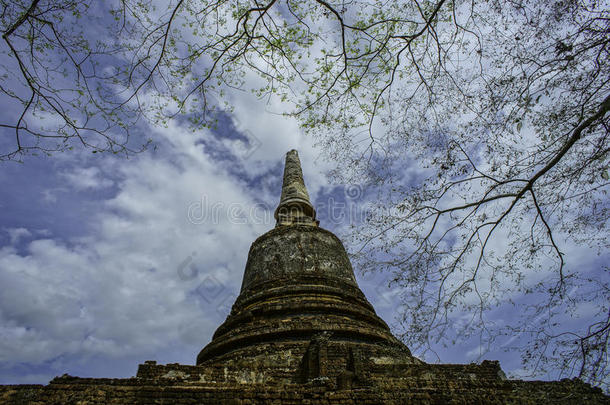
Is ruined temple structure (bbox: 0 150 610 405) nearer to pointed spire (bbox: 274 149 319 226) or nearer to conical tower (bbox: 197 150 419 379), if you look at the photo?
conical tower (bbox: 197 150 419 379)

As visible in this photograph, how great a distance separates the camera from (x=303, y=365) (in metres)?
6.75

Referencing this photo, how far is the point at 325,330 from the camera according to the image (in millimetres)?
7586

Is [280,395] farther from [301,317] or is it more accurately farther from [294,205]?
[294,205]

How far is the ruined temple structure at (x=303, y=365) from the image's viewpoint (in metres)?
→ 4.68

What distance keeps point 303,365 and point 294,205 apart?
6.87 meters

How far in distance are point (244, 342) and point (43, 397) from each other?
3.62 metres

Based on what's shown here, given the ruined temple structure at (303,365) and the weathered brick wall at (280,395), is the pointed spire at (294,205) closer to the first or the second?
the ruined temple structure at (303,365)

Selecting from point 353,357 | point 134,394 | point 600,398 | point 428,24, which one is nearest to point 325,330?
point 353,357

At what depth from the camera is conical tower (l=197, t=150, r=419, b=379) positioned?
22.3ft

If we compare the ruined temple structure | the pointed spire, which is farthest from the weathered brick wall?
the pointed spire

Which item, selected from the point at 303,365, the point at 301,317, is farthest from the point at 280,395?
the point at 301,317

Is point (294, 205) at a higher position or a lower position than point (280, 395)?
higher

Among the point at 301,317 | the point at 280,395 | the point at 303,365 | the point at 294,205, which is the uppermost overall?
the point at 294,205

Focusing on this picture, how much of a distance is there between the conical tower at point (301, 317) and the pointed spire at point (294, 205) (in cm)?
171
